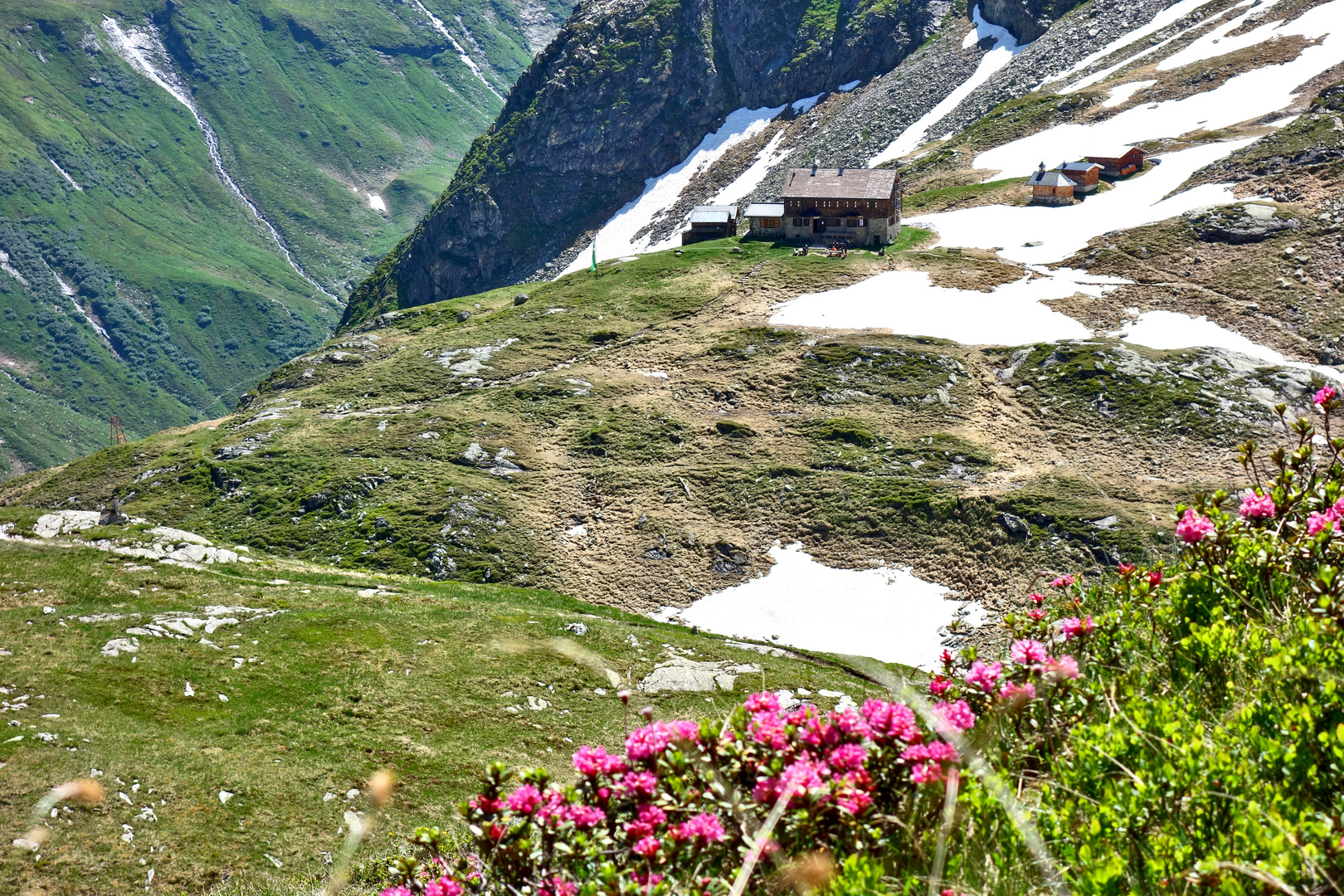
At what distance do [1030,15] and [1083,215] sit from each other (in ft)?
271

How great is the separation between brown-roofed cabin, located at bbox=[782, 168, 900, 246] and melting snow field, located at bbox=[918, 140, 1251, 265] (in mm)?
5784

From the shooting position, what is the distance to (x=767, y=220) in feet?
298

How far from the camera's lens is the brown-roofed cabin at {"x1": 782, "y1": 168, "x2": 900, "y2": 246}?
275 feet

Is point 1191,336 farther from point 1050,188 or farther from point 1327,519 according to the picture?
point 1327,519

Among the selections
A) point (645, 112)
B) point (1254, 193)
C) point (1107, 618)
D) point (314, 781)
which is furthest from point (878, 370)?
point (645, 112)

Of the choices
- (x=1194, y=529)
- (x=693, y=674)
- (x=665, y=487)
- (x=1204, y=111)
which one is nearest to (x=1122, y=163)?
(x=1204, y=111)

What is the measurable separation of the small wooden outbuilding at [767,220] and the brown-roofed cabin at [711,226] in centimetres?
869

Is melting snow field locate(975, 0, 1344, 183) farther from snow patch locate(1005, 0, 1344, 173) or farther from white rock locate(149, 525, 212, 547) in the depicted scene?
white rock locate(149, 525, 212, 547)

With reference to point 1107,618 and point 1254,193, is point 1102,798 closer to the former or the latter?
point 1107,618

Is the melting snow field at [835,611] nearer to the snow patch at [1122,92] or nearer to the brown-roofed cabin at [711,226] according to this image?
the brown-roofed cabin at [711,226]

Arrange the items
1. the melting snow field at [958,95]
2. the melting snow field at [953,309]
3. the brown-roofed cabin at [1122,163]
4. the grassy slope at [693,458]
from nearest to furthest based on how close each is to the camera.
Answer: the grassy slope at [693,458]
the melting snow field at [953,309]
the brown-roofed cabin at [1122,163]
the melting snow field at [958,95]

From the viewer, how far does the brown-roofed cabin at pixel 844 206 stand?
83688 millimetres

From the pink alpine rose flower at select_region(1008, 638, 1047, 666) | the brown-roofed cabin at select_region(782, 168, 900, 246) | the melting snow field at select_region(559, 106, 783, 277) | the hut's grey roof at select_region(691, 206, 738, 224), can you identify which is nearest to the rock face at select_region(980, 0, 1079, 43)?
the melting snow field at select_region(559, 106, 783, 277)

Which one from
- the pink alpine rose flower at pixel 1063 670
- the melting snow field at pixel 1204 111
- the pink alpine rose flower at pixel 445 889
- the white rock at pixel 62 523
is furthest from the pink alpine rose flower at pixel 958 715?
the melting snow field at pixel 1204 111
